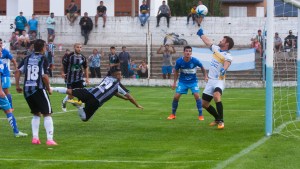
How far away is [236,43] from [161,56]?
535 centimetres

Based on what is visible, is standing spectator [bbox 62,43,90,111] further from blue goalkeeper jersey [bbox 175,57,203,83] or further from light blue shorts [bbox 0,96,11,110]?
light blue shorts [bbox 0,96,11,110]

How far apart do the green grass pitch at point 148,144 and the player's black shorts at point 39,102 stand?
636 millimetres

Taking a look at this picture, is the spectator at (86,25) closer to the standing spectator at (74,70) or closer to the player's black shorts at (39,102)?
the standing spectator at (74,70)

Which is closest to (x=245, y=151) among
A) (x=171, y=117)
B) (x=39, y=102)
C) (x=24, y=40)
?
(x=39, y=102)

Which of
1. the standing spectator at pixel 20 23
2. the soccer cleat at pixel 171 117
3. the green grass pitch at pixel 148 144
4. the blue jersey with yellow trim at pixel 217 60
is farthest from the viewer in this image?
the standing spectator at pixel 20 23

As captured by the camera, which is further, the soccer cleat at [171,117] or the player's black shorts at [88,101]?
the soccer cleat at [171,117]

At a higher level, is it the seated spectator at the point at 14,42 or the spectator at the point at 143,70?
the seated spectator at the point at 14,42

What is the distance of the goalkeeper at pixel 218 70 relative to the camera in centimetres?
1691

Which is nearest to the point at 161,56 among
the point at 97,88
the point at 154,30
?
the point at 154,30

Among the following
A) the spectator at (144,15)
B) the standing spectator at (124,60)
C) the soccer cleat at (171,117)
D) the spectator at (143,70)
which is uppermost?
the spectator at (144,15)

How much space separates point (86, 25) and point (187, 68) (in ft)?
86.5

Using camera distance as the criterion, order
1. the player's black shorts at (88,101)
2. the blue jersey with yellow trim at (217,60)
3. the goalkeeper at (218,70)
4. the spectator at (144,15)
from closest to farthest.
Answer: the player's black shorts at (88,101), the goalkeeper at (218,70), the blue jersey with yellow trim at (217,60), the spectator at (144,15)

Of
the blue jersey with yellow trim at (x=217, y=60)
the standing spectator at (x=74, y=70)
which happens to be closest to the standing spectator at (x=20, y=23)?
the standing spectator at (x=74, y=70)

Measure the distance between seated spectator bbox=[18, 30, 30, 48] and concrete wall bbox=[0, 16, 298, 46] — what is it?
3.52 metres
